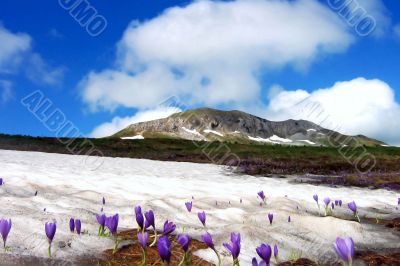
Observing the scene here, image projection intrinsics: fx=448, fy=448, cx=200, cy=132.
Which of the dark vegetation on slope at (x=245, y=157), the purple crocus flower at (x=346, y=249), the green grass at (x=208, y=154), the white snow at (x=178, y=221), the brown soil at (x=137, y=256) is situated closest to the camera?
the purple crocus flower at (x=346, y=249)

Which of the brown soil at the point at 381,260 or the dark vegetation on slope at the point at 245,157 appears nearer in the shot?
the brown soil at the point at 381,260

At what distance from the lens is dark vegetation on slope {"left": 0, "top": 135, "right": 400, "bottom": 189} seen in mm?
24297

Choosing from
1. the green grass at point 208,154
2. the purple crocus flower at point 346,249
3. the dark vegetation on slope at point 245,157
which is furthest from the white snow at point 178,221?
the green grass at point 208,154

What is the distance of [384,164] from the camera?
3681 centimetres

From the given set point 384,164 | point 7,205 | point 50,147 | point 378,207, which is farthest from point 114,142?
point 7,205

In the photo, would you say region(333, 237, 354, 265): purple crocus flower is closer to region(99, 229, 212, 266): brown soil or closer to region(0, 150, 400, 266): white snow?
region(99, 229, 212, 266): brown soil

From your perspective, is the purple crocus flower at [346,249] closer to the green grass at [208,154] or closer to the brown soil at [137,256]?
the brown soil at [137,256]

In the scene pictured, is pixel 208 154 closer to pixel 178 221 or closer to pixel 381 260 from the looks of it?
pixel 178 221

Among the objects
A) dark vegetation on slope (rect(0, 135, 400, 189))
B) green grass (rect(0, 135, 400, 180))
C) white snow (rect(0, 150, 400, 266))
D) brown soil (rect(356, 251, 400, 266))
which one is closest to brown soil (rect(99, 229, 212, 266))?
white snow (rect(0, 150, 400, 266))

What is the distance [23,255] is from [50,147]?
3836 cm

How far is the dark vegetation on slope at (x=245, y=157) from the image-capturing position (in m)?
24.3

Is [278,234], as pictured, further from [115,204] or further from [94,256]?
[115,204]

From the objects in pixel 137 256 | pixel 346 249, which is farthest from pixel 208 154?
pixel 346 249

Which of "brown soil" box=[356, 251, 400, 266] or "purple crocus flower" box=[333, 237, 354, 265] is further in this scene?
"brown soil" box=[356, 251, 400, 266]
